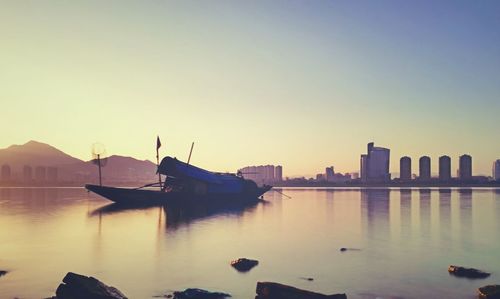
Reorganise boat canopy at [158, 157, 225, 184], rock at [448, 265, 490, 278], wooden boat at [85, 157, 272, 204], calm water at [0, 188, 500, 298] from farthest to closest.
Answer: wooden boat at [85, 157, 272, 204] < boat canopy at [158, 157, 225, 184] < rock at [448, 265, 490, 278] < calm water at [0, 188, 500, 298]

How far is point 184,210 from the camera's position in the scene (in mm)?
73500

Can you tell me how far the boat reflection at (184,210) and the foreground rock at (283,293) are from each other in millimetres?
36874

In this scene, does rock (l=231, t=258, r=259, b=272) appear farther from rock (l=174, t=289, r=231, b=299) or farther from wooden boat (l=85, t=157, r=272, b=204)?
wooden boat (l=85, t=157, r=272, b=204)

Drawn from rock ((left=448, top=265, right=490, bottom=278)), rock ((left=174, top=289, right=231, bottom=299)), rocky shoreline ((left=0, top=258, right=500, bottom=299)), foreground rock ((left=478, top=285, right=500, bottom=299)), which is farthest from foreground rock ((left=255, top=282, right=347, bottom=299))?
rock ((left=448, top=265, right=490, bottom=278))

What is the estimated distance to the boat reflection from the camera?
60.2 m

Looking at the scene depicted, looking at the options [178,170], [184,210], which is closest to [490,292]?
[184,210]

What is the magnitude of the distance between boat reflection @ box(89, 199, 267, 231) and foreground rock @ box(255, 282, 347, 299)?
36874 mm

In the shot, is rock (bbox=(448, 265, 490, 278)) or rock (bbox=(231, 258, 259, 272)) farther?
rock (bbox=(231, 258, 259, 272))

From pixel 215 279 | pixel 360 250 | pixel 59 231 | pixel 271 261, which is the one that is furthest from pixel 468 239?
pixel 59 231

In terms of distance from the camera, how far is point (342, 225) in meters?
50.9

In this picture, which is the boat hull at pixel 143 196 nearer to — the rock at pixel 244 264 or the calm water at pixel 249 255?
A: the calm water at pixel 249 255

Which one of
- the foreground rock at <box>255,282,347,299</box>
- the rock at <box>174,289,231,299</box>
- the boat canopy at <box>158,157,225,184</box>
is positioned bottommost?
the rock at <box>174,289,231,299</box>

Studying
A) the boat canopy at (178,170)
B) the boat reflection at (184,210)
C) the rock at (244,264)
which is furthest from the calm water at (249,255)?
the boat canopy at (178,170)

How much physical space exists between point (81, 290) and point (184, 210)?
57.1 m
